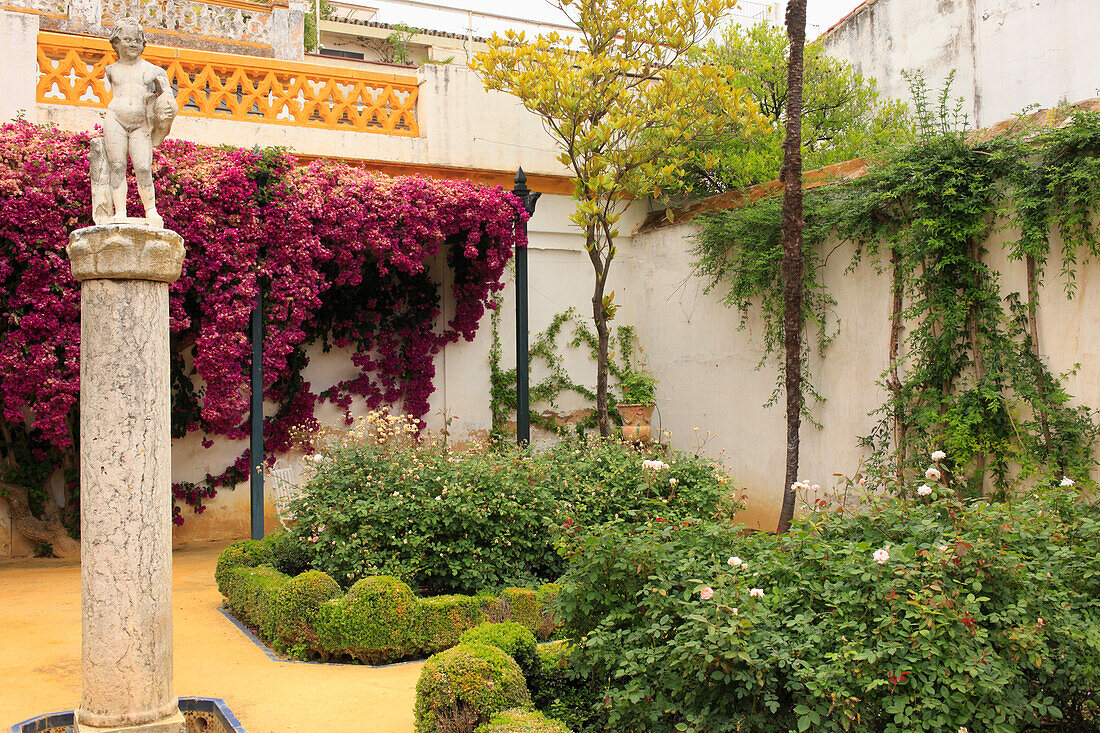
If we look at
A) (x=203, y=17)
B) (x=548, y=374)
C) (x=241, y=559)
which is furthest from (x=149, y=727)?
(x=203, y=17)

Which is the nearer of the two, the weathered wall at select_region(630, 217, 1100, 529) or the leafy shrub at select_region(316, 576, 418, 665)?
the leafy shrub at select_region(316, 576, 418, 665)

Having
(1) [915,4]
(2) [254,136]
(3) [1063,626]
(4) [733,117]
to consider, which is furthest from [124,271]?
(1) [915,4]

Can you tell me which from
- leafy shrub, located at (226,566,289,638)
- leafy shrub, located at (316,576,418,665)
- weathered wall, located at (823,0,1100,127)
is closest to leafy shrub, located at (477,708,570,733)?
leafy shrub, located at (316,576,418,665)

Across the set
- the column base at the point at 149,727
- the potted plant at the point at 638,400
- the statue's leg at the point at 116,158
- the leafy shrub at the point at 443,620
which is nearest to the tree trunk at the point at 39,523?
the leafy shrub at the point at 443,620

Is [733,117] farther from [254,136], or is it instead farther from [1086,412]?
[254,136]

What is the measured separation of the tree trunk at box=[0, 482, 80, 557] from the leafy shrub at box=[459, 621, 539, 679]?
5.61 metres

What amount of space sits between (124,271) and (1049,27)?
10.7 meters

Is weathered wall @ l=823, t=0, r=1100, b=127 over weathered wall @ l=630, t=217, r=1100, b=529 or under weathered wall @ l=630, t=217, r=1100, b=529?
over

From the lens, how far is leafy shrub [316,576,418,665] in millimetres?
5078

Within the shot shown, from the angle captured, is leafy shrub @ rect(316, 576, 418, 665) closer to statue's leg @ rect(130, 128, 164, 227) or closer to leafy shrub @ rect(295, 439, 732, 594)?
leafy shrub @ rect(295, 439, 732, 594)

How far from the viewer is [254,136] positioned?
8.80 m

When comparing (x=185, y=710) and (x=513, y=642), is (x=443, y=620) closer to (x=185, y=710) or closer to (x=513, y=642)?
(x=513, y=642)

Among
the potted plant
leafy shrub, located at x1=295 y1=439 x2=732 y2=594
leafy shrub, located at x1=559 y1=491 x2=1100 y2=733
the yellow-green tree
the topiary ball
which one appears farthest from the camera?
the potted plant

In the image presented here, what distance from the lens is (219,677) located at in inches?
191
